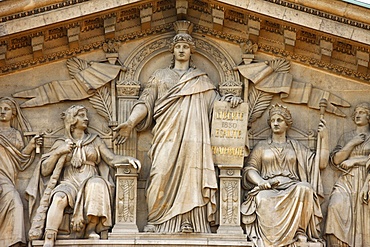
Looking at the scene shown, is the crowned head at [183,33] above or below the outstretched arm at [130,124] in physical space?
above

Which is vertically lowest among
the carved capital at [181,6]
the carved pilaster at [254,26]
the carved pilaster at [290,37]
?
the carved pilaster at [290,37]

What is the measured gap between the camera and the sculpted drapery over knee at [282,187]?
25531 millimetres

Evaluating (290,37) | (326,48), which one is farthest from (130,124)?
(326,48)

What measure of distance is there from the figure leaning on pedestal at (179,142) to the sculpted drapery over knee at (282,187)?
30.6 inches

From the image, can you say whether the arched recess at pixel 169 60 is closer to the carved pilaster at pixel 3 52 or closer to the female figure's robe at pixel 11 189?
the carved pilaster at pixel 3 52

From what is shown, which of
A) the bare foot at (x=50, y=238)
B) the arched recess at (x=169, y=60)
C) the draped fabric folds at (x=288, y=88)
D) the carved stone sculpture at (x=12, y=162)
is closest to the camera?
the bare foot at (x=50, y=238)

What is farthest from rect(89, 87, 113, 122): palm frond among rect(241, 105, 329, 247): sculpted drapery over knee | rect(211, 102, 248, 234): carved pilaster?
rect(241, 105, 329, 247): sculpted drapery over knee

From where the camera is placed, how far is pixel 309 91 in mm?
26844

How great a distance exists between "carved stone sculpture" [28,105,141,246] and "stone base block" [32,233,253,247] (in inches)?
6.5

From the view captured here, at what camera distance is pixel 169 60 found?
27.1 meters

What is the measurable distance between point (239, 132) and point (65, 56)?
11.9 feet

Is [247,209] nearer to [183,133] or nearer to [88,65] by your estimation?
[183,133]

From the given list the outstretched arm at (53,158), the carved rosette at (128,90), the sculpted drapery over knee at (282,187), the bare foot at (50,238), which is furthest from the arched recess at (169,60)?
the bare foot at (50,238)

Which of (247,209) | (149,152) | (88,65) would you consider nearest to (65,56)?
(88,65)
